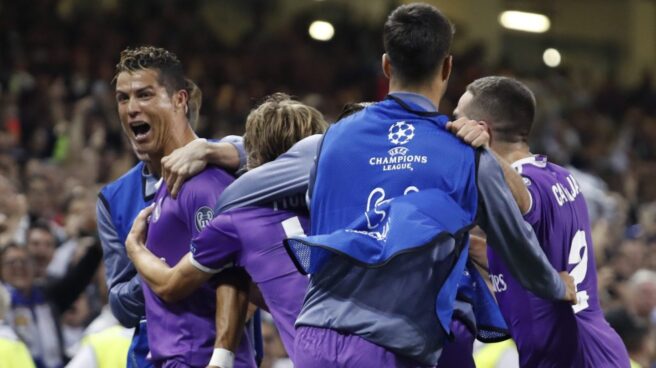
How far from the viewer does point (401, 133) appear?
4133mm

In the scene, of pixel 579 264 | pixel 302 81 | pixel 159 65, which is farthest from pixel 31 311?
pixel 302 81

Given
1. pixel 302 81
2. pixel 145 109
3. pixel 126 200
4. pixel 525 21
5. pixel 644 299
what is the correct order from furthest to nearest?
1. pixel 525 21
2. pixel 302 81
3. pixel 644 299
4. pixel 126 200
5. pixel 145 109

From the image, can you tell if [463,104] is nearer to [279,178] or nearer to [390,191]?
[279,178]

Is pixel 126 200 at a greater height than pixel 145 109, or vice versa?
pixel 145 109

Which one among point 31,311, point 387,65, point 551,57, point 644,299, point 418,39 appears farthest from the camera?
point 551,57

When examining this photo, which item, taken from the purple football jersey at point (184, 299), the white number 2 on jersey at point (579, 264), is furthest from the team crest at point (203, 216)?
the white number 2 on jersey at point (579, 264)

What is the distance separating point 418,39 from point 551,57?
2421cm

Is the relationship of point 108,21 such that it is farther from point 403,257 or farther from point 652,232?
point 403,257

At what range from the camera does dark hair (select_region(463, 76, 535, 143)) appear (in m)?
5.12

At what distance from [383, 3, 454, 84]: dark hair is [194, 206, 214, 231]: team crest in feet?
3.63

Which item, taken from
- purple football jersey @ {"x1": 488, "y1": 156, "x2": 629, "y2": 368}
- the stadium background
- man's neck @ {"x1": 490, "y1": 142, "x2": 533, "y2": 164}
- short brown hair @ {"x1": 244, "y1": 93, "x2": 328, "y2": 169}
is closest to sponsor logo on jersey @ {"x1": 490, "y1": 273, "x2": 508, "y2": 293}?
purple football jersey @ {"x1": 488, "y1": 156, "x2": 629, "y2": 368}

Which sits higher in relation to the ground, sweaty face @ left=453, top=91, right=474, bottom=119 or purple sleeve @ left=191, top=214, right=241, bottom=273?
sweaty face @ left=453, top=91, right=474, bottom=119

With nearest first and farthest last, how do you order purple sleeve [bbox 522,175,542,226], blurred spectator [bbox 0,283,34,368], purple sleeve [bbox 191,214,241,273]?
1. purple sleeve [bbox 191,214,241,273]
2. purple sleeve [bbox 522,175,542,226]
3. blurred spectator [bbox 0,283,34,368]

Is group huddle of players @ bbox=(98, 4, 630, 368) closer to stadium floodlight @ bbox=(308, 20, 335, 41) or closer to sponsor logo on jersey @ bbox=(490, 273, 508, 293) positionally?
sponsor logo on jersey @ bbox=(490, 273, 508, 293)
